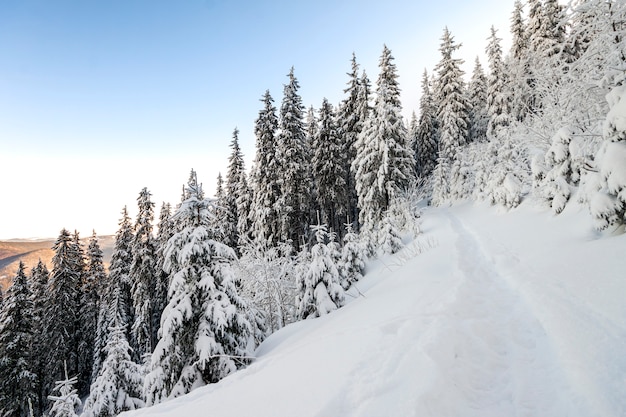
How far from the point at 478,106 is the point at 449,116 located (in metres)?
9.60

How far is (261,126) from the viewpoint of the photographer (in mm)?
28750

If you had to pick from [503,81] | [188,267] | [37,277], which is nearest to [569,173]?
[188,267]

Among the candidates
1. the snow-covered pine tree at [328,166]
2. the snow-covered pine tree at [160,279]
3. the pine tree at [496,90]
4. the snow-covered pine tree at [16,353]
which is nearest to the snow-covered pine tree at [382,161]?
the snow-covered pine tree at [328,166]

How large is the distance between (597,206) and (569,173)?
6.73 metres

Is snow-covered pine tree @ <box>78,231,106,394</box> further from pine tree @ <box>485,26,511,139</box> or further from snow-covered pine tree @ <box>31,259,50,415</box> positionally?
pine tree @ <box>485,26,511,139</box>

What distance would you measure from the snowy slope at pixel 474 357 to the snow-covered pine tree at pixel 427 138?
39956 millimetres

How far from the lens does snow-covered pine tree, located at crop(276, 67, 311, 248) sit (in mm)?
26922

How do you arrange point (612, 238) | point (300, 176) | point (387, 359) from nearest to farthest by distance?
1. point (387, 359)
2. point (612, 238)
3. point (300, 176)

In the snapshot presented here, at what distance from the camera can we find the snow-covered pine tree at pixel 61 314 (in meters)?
29.2

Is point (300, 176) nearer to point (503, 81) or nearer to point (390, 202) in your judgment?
point (390, 202)

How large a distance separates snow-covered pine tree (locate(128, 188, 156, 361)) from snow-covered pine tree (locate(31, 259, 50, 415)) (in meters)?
8.30

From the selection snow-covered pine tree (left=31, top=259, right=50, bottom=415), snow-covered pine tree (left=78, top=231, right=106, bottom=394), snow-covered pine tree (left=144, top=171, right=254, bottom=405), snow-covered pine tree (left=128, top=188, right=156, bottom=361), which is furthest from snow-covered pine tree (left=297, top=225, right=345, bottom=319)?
snow-covered pine tree (left=78, top=231, right=106, bottom=394)

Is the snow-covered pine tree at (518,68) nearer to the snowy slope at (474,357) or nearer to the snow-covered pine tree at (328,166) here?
the snow-covered pine tree at (328,166)

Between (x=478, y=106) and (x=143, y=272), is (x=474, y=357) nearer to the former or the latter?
(x=143, y=272)
